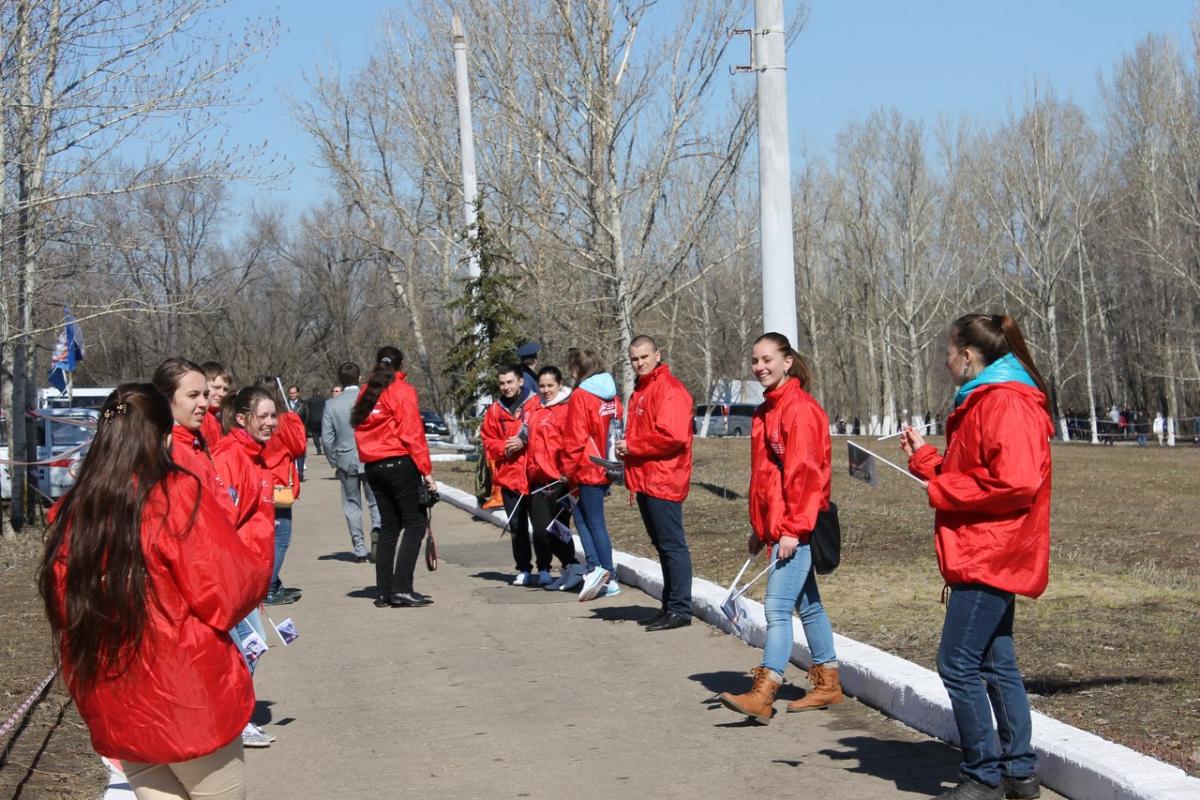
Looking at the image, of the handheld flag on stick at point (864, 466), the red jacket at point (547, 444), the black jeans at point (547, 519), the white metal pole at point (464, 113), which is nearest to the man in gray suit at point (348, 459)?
the black jeans at point (547, 519)

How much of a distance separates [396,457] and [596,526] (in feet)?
5.17

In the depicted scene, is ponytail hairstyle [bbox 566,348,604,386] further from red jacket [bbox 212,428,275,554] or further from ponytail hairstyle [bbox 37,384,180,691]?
ponytail hairstyle [bbox 37,384,180,691]

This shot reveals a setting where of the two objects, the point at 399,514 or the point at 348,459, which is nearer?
the point at 399,514

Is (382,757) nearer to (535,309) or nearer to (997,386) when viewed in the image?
(997,386)

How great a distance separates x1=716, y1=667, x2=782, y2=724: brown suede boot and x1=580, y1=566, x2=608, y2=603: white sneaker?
3942 mm

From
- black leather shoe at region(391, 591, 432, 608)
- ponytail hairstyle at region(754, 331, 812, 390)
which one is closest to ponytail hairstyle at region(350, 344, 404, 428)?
black leather shoe at region(391, 591, 432, 608)

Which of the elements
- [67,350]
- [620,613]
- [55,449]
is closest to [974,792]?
[620,613]

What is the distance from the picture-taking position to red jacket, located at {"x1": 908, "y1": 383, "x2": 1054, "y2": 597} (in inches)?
201

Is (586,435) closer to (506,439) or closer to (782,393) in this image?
(506,439)

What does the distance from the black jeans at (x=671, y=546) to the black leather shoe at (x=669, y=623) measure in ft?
0.12

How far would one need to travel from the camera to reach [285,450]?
36.5 ft

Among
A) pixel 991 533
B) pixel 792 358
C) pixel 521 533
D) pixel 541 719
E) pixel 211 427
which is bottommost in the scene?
pixel 541 719

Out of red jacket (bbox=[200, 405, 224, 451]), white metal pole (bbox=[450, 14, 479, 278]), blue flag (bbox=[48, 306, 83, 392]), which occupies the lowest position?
red jacket (bbox=[200, 405, 224, 451])

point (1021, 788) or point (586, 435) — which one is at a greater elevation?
point (586, 435)
